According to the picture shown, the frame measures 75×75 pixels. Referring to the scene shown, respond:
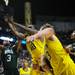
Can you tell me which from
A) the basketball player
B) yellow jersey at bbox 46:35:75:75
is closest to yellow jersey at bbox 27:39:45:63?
yellow jersey at bbox 46:35:75:75

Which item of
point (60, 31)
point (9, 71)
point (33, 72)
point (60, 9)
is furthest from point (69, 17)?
point (33, 72)

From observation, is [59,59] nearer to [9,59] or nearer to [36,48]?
[36,48]

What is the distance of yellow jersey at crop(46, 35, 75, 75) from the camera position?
24.2ft

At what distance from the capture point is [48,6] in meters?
29.9

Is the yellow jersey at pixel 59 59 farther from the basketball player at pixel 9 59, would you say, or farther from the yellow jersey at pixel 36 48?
the basketball player at pixel 9 59

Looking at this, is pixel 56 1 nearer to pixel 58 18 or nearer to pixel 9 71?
pixel 58 18

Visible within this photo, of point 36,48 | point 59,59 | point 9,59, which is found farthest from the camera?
point 9,59

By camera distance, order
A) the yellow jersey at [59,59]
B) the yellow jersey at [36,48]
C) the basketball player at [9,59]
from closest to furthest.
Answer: the yellow jersey at [59,59]
the yellow jersey at [36,48]
the basketball player at [9,59]

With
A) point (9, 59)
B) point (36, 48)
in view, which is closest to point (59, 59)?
point (36, 48)

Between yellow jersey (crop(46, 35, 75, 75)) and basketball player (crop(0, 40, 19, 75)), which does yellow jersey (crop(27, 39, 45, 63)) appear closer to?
yellow jersey (crop(46, 35, 75, 75))

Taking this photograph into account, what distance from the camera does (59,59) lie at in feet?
24.4

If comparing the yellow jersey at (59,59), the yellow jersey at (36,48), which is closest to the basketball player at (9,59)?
the yellow jersey at (36,48)

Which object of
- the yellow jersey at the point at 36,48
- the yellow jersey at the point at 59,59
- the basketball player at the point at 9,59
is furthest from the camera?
the basketball player at the point at 9,59

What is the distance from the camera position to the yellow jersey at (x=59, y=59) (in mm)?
7363
